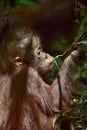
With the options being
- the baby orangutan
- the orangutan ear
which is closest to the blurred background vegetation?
the baby orangutan

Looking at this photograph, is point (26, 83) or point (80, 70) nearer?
point (80, 70)

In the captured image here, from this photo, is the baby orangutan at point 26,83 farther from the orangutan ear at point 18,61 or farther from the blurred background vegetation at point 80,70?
the blurred background vegetation at point 80,70

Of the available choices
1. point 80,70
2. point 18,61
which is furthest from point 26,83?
point 80,70

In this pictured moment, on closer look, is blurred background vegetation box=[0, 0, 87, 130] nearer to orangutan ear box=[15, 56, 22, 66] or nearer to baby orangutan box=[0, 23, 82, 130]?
baby orangutan box=[0, 23, 82, 130]

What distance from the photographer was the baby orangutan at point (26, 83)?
2.69 metres

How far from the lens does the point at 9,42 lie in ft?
8.71

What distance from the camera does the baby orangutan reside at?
2.69m

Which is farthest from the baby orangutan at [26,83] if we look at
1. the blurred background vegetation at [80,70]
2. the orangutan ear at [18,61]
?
the blurred background vegetation at [80,70]

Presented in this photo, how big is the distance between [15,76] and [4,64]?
0.39 feet

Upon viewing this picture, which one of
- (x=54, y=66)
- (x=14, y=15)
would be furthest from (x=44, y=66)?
(x=14, y=15)

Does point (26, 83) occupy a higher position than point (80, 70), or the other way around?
point (80, 70)

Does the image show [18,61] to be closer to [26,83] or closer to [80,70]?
[26,83]

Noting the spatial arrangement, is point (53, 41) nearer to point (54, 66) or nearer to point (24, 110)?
point (54, 66)

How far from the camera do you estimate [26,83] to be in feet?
9.29
